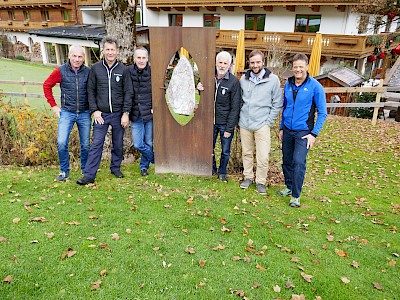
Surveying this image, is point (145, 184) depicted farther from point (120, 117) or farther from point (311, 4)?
point (311, 4)

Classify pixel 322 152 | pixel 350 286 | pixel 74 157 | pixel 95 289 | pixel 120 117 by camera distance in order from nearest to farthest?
pixel 95 289 → pixel 350 286 → pixel 120 117 → pixel 74 157 → pixel 322 152

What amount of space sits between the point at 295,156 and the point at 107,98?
271 centimetres

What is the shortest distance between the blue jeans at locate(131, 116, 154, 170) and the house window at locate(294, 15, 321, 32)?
A: 56.4 ft

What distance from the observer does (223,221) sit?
13.4 ft

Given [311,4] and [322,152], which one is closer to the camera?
[322,152]

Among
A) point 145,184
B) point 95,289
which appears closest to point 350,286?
point 95,289

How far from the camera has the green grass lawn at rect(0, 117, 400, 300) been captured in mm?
2938

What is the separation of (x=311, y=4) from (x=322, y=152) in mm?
13037

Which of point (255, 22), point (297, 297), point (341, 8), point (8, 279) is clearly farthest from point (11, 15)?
point (297, 297)

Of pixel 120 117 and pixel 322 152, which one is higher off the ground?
pixel 120 117

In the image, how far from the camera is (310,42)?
59.9ft

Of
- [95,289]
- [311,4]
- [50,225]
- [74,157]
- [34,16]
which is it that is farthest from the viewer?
[34,16]

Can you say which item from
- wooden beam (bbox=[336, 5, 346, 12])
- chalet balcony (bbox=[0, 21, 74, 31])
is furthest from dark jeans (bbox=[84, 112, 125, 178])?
chalet balcony (bbox=[0, 21, 74, 31])

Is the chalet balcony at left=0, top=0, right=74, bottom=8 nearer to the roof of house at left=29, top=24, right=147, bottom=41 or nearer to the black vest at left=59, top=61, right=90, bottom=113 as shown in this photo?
the roof of house at left=29, top=24, right=147, bottom=41
